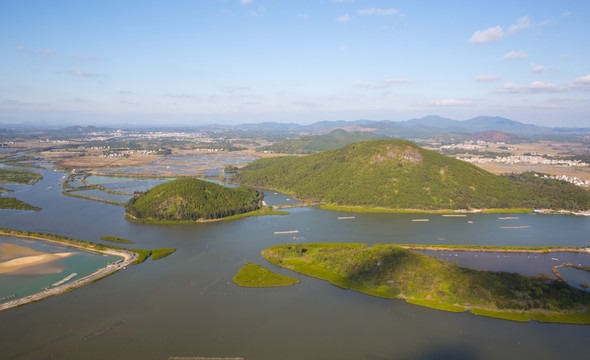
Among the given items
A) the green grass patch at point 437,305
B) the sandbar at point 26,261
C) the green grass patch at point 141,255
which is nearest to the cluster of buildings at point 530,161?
the green grass patch at point 437,305

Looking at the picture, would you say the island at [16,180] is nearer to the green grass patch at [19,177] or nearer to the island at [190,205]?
the green grass patch at [19,177]

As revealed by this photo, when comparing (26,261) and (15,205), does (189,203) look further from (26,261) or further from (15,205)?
(15,205)

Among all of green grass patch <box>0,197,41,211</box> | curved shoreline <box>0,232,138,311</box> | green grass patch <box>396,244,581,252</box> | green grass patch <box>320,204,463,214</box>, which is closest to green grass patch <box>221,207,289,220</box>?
green grass patch <box>320,204,463,214</box>

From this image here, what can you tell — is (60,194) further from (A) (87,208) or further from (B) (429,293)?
(B) (429,293)

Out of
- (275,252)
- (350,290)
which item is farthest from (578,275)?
(275,252)

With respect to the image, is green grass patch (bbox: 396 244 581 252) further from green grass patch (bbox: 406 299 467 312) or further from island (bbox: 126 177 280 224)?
island (bbox: 126 177 280 224)

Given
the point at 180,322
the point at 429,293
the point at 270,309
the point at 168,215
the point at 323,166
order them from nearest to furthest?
the point at 180,322, the point at 270,309, the point at 429,293, the point at 168,215, the point at 323,166
